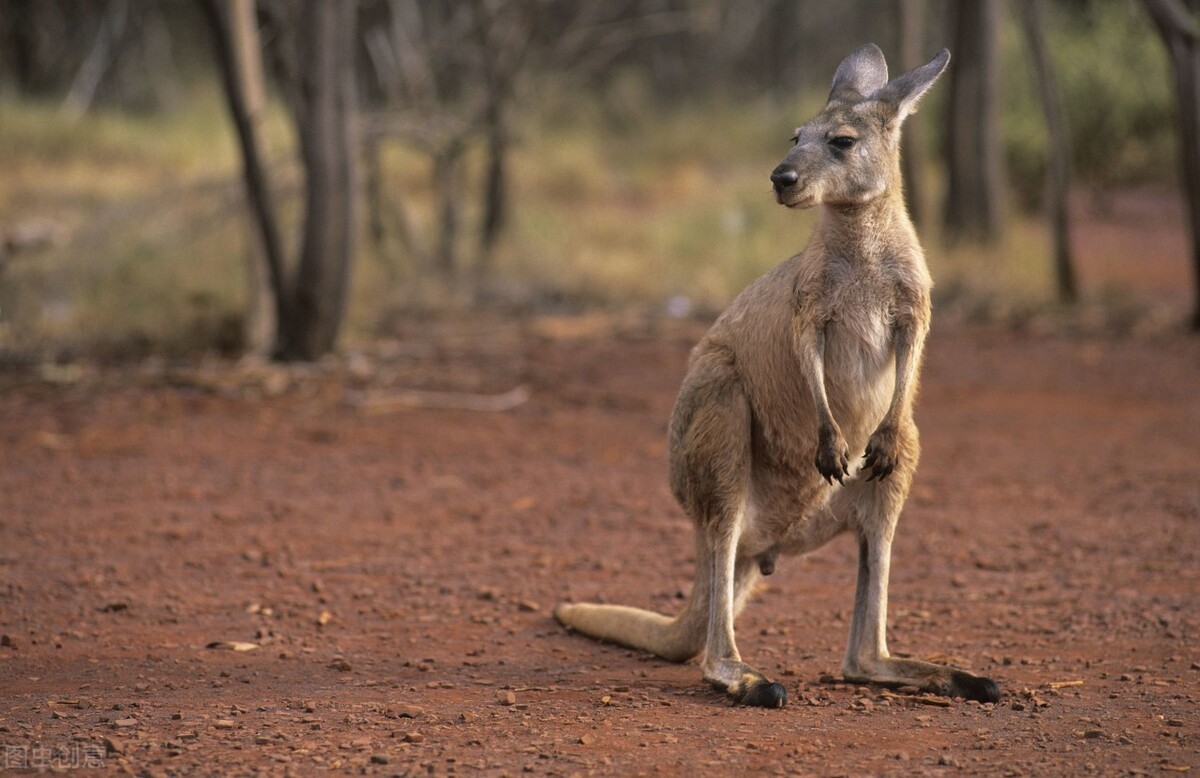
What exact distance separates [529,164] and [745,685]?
14.8m

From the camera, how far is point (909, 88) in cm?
413

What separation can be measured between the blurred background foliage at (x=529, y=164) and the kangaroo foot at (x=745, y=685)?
569 centimetres

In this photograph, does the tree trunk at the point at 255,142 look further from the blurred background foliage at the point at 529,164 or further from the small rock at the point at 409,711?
the small rock at the point at 409,711

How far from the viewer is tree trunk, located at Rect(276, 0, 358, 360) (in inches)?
335

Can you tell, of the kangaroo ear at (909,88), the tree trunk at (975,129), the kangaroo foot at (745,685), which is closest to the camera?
the kangaroo foot at (745,685)

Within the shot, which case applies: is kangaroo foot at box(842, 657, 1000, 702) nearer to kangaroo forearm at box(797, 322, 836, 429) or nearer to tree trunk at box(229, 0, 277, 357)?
kangaroo forearm at box(797, 322, 836, 429)

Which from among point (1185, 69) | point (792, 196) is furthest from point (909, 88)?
point (1185, 69)

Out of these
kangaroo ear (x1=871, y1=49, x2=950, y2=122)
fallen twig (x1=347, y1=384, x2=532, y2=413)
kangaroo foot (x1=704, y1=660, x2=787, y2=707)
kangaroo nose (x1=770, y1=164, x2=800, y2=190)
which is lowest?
kangaroo foot (x1=704, y1=660, x2=787, y2=707)

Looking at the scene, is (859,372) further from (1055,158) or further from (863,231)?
(1055,158)

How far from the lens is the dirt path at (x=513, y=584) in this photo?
3.58 meters

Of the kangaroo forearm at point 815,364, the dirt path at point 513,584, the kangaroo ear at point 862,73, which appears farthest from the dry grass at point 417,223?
the kangaroo forearm at point 815,364

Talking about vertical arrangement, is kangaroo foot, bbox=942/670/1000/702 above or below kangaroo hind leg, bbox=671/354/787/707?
below

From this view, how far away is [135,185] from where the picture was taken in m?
15.7

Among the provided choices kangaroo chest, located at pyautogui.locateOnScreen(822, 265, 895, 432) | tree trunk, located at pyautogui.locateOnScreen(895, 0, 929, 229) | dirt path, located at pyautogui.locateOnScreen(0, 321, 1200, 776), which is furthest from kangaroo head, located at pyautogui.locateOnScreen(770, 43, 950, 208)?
tree trunk, located at pyautogui.locateOnScreen(895, 0, 929, 229)
